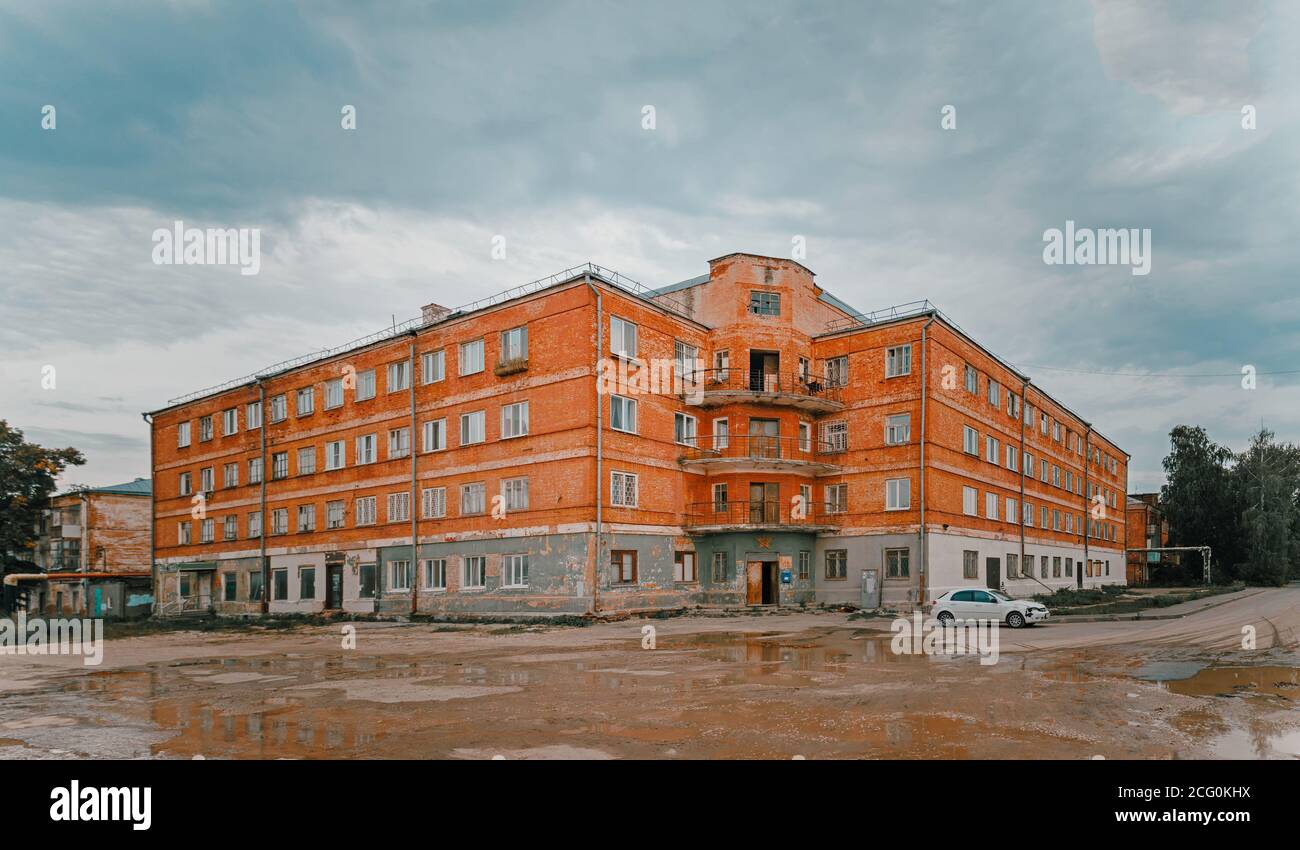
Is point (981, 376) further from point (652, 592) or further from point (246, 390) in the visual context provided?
point (246, 390)

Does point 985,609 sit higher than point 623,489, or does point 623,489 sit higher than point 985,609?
point 623,489

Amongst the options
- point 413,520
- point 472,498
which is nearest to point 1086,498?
point 472,498

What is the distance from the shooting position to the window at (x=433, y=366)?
1490 inches

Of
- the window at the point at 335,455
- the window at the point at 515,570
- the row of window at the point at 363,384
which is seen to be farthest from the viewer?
the window at the point at 335,455

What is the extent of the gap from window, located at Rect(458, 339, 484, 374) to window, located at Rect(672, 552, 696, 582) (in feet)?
38.0

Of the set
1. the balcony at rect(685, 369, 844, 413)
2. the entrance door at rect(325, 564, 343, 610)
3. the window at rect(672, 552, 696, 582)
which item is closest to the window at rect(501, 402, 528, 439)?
the balcony at rect(685, 369, 844, 413)

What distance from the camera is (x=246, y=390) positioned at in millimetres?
48469

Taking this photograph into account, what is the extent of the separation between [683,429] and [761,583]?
7.64 m

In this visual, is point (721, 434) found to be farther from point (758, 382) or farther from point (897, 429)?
point (897, 429)

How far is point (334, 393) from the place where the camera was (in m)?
43.0

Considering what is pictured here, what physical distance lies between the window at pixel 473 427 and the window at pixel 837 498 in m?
15.9

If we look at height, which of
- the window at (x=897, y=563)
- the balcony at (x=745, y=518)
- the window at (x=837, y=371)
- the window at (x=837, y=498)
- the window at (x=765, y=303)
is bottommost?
the window at (x=897, y=563)

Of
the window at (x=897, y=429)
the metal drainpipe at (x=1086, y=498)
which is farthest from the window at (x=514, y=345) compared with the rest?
the metal drainpipe at (x=1086, y=498)

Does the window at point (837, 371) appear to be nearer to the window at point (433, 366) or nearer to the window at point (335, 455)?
the window at point (433, 366)
